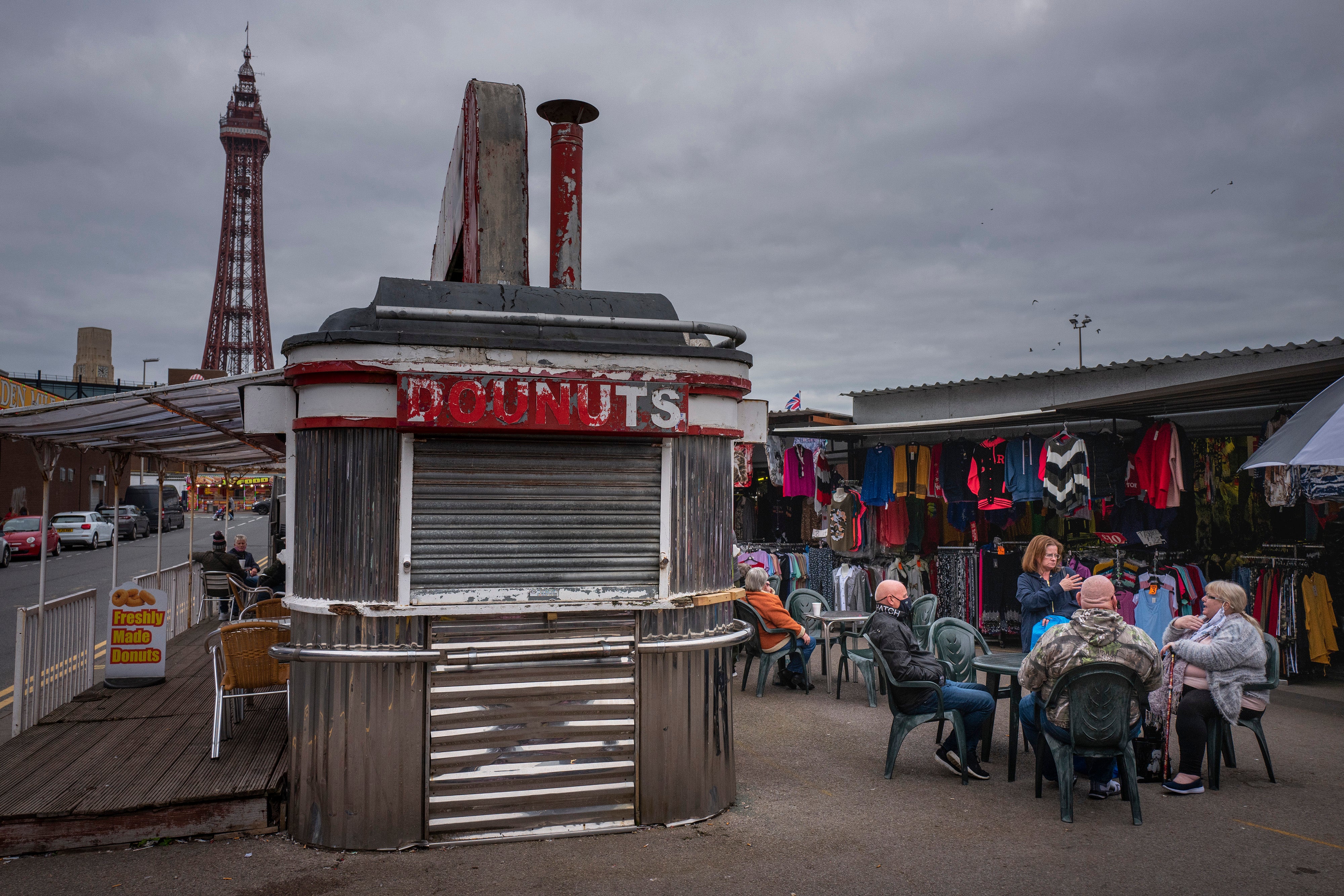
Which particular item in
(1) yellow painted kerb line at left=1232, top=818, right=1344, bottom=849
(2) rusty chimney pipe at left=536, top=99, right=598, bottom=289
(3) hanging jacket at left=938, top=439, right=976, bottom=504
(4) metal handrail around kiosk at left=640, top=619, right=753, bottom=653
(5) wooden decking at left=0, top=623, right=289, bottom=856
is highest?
(2) rusty chimney pipe at left=536, top=99, right=598, bottom=289

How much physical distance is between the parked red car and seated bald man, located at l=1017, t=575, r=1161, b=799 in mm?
28480

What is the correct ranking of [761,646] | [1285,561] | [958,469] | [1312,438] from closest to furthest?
[1312,438], [1285,561], [761,646], [958,469]

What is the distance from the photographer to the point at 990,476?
449 inches

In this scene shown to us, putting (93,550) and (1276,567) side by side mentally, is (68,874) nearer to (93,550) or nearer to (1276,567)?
(1276,567)

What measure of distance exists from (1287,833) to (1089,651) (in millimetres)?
1433

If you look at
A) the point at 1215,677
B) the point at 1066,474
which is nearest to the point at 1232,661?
the point at 1215,677

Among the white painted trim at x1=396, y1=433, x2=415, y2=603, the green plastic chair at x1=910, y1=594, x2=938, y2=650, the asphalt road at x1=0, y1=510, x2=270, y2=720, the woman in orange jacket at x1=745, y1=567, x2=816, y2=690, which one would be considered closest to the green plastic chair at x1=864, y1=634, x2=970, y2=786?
the woman in orange jacket at x1=745, y1=567, x2=816, y2=690

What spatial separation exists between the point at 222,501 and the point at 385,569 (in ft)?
155

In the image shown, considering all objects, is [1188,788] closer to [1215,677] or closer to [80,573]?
[1215,677]

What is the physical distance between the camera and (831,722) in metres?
8.00

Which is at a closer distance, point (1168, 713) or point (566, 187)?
point (1168, 713)

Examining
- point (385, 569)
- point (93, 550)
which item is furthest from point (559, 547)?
point (93, 550)

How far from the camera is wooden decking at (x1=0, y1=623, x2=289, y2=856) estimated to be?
495 cm

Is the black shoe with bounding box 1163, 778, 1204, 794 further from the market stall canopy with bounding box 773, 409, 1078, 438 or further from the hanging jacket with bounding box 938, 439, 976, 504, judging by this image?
the hanging jacket with bounding box 938, 439, 976, 504
